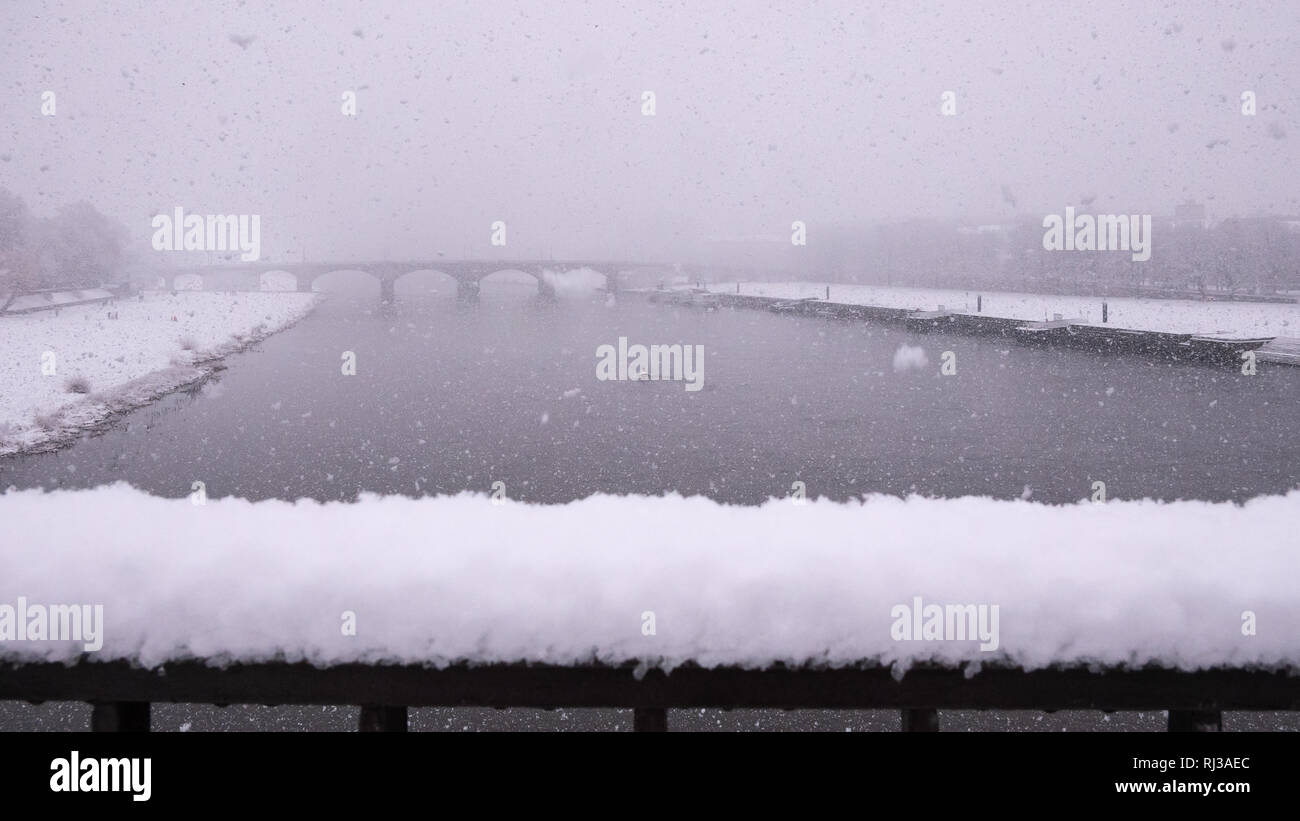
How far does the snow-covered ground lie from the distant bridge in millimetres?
33331

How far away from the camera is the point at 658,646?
2.00 meters

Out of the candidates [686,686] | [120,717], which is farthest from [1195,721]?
[120,717]

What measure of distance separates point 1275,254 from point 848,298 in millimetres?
35319

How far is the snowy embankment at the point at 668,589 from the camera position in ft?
6.54

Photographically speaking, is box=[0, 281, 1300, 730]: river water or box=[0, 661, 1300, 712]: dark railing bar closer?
box=[0, 661, 1300, 712]: dark railing bar

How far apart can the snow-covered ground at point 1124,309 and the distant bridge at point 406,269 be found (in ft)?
109

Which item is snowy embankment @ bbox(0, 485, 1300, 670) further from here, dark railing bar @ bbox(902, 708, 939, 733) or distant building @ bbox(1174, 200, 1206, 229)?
distant building @ bbox(1174, 200, 1206, 229)

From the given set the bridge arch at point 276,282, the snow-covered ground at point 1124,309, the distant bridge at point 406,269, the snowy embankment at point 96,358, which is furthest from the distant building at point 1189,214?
the bridge arch at point 276,282

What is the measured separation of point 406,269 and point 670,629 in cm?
11133

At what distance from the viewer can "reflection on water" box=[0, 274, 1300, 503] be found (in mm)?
20016

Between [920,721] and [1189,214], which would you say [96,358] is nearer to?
[920,721]

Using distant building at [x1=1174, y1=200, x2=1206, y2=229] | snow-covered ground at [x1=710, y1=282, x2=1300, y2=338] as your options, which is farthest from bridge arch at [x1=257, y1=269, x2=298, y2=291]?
distant building at [x1=1174, y1=200, x2=1206, y2=229]

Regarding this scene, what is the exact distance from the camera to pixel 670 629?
2016 millimetres

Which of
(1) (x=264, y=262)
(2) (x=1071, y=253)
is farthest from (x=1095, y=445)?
(1) (x=264, y=262)
